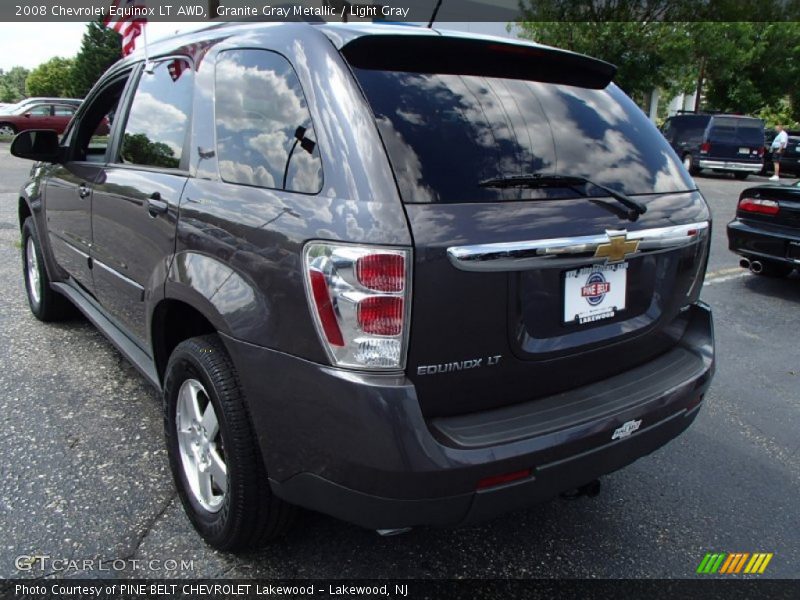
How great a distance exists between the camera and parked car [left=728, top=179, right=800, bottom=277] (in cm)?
596

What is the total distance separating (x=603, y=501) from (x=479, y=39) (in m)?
1.99

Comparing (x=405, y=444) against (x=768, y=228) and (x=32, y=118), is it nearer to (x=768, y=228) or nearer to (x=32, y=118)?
(x=768, y=228)

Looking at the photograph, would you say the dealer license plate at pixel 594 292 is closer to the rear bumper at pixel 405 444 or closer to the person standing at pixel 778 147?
the rear bumper at pixel 405 444

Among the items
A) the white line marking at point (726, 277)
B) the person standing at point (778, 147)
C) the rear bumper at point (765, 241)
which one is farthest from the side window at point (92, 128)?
the person standing at point (778, 147)

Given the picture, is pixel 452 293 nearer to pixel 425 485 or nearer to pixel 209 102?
pixel 425 485

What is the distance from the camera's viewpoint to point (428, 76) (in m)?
2.01

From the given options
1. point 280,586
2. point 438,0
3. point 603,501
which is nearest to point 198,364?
point 280,586

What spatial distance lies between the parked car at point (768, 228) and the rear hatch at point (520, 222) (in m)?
4.33

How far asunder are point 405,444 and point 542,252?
686mm

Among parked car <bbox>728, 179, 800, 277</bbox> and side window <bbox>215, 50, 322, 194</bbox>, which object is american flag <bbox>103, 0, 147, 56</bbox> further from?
parked car <bbox>728, 179, 800, 277</bbox>

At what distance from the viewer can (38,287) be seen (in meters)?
4.67

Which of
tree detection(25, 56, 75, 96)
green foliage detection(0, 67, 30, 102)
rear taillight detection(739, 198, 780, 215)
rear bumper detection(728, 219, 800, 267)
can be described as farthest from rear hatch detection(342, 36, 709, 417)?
green foliage detection(0, 67, 30, 102)

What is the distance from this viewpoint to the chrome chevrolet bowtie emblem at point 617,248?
1979 mm

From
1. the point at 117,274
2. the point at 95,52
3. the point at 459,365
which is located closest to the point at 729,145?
the point at 117,274
